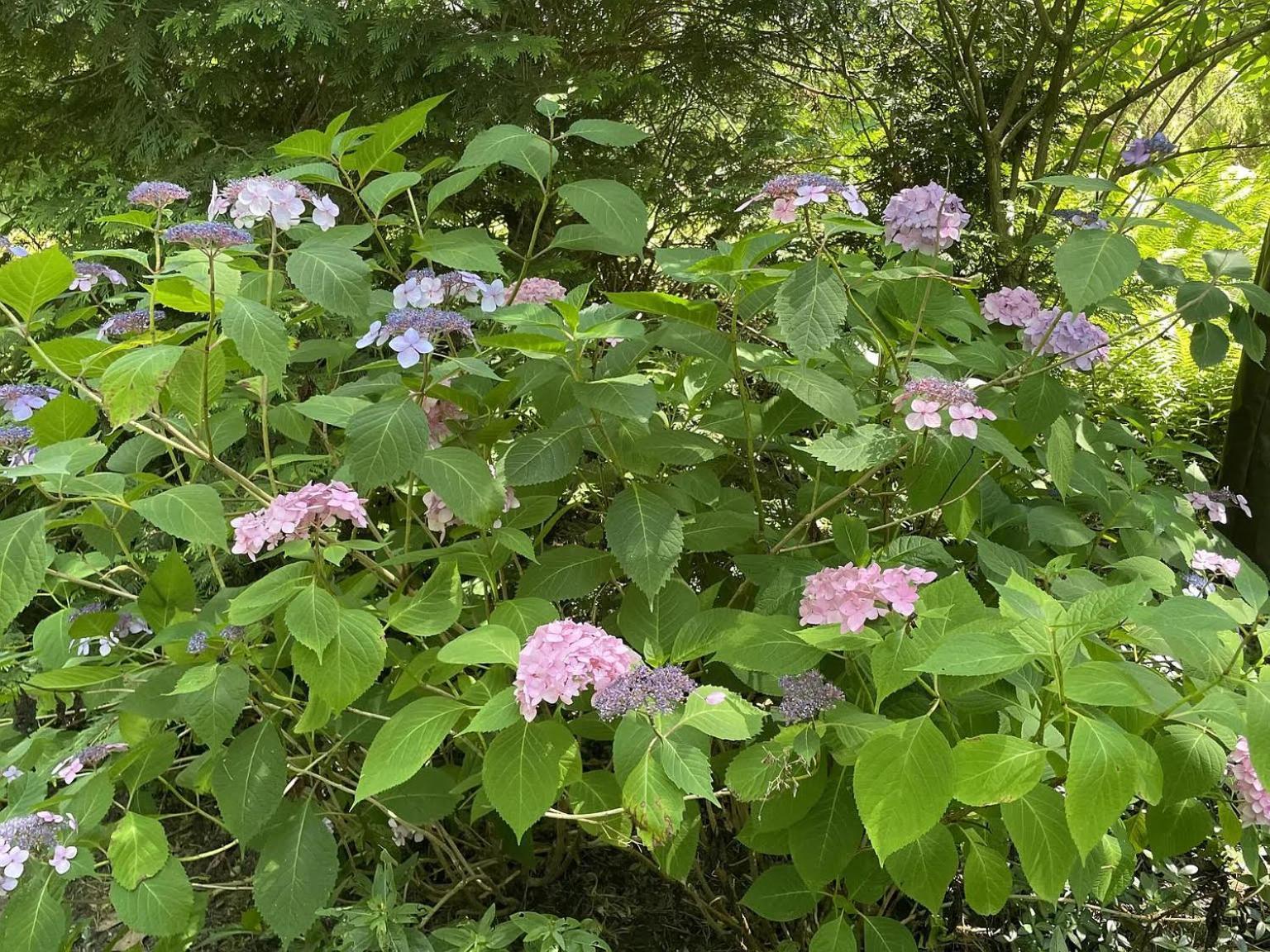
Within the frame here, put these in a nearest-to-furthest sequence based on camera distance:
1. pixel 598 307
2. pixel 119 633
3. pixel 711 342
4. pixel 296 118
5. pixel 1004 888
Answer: pixel 1004 888 < pixel 711 342 < pixel 598 307 < pixel 119 633 < pixel 296 118

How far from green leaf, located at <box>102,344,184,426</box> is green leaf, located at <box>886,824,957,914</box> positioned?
3.60 ft

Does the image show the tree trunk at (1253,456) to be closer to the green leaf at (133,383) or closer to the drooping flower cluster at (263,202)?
the drooping flower cluster at (263,202)

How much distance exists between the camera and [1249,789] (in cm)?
119

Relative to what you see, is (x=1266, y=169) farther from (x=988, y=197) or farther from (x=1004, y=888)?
(x=1004, y=888)

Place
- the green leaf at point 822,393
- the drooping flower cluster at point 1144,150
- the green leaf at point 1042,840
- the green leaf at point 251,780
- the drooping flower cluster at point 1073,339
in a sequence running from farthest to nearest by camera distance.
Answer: the drooping flower cluster at point 1144,150 → the drooping flower cluster at point 1073,339 → the green leaf at point 251,780 → the green leaf at point 822,393 → the green leaf at point 1042,840

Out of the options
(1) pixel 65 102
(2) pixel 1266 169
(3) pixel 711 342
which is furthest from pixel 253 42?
(2) pixel 1266 169

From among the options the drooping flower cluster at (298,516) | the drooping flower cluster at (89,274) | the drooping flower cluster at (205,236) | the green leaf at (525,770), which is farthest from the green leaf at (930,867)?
the drooping flower cluster at (89,274)

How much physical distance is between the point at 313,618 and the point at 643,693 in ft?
1.39

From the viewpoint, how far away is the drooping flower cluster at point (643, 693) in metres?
1.01

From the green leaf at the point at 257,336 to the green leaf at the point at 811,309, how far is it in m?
0.64

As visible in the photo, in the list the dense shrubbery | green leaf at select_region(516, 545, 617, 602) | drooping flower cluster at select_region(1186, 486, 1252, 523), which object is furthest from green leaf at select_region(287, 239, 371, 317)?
drooping flower cluster at select_region(1186, 486, 1252, 523)

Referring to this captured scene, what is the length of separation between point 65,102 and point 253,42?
0.90 metres

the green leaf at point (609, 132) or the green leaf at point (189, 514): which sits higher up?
the green leaf at point (609, 132)

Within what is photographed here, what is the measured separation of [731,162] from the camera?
3.54 meters
